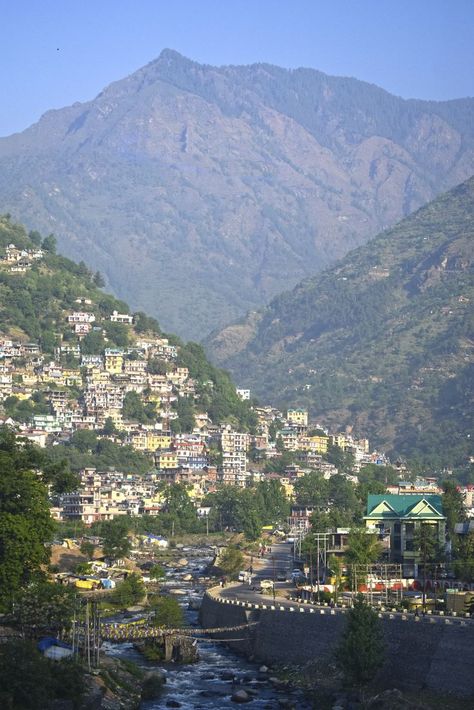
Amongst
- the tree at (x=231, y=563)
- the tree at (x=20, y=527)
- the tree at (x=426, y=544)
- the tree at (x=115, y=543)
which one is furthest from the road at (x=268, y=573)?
the tree at (x=20, y=527)

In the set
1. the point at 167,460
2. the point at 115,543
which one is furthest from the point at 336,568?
the point at 167,460

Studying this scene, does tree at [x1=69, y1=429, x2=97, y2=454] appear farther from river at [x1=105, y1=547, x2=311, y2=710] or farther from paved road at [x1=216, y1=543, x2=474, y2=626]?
river at [x1=105, y1=547, x2=311, y2=710]

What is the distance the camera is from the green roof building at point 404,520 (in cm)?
10281

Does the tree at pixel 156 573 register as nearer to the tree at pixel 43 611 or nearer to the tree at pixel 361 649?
the tree at pixel 43 611

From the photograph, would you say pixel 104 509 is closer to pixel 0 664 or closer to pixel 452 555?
pixel 452 555

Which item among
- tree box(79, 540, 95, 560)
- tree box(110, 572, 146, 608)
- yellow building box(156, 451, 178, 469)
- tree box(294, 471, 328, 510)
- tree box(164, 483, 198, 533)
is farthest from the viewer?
yellow building box(156, 451, 178, 469)

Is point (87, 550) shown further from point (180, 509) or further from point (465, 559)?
point (180, 509)

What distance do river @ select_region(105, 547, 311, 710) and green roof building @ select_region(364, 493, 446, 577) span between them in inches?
701

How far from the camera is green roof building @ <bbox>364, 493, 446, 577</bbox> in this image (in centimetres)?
10281

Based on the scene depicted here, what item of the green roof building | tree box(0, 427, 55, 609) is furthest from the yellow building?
tree box(0, 427, 55, 609)

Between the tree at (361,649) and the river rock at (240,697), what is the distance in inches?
181

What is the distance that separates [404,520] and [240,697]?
33.9m

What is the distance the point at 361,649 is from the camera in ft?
232

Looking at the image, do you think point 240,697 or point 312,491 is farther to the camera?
point 312,491
